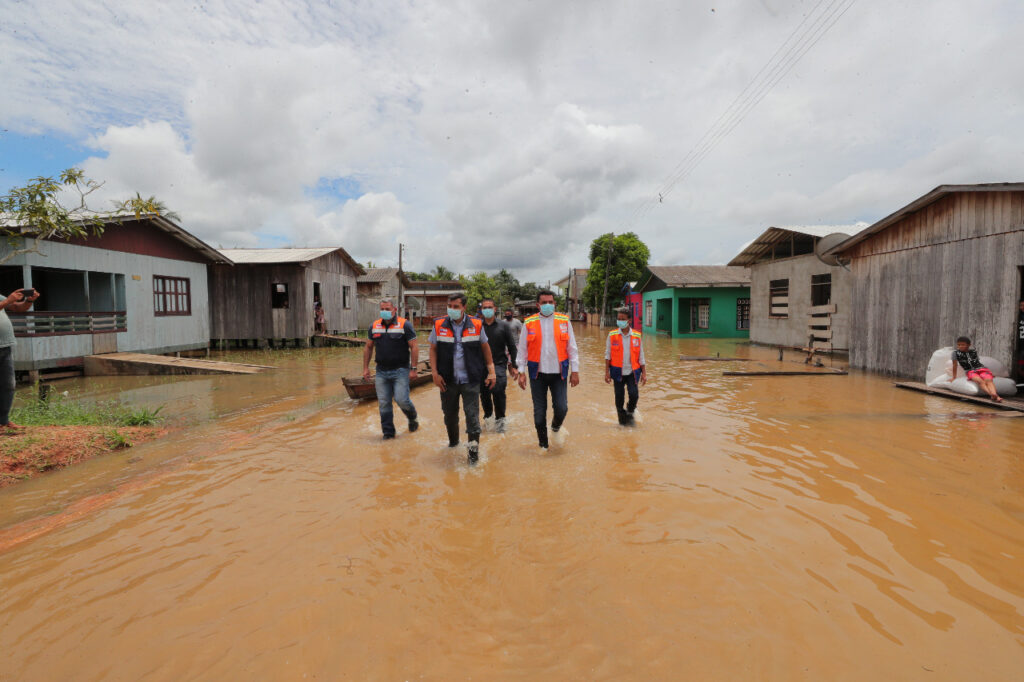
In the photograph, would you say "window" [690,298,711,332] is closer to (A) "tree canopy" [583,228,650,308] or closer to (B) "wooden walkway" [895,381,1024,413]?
(A) "tree canopy" [583,228,650,308]

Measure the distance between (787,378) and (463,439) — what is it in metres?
8.73

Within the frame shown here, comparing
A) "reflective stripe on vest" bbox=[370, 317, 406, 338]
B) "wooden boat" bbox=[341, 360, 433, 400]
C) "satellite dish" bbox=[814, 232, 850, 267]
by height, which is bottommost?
"wooden boat" bbox=[341, 360, 433, 400]

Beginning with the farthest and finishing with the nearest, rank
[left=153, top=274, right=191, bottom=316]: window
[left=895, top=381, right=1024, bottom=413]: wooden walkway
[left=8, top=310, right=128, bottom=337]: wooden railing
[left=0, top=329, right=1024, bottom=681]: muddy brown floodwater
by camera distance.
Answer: [left=153, top=274, right=191, bottom=316]: window
[left=8, top=310, right=128, bottom=337]: wooden railing
[left=895, top=381, right=1024, bottom=413]: wooden walkway
[left=0, top=329, right=1024, bottom=681]: muddy brown floodwater

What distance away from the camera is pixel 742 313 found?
1075 inches

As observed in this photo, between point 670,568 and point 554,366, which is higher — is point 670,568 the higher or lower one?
the lower one

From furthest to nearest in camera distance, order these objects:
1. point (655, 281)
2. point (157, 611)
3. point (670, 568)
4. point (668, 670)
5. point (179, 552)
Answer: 1. point (655, 281)
2. point (179, 552)
3. point (670, 568)
4. point (157, 611)
5. point (668, 670)

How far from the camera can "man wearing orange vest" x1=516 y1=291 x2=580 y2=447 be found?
5.79m

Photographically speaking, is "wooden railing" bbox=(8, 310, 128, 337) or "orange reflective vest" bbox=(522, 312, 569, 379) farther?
"wooden railing" bbox=(8, 310, 128, 337)

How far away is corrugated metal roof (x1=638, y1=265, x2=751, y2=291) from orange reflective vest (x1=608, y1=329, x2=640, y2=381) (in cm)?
2091

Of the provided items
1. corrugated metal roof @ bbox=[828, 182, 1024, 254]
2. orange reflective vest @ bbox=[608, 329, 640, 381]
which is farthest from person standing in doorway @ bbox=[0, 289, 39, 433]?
corrugated metal roof @ bbox=[828, 182, 1024, 254]

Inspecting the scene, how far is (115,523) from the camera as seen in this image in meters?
3.94

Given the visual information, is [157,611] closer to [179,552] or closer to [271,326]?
[179,552]

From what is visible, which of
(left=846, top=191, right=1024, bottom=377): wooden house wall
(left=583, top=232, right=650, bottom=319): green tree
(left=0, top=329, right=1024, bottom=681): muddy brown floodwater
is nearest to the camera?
(left=0, top=329, right=1024, bottom=681): muddy brown floodwater

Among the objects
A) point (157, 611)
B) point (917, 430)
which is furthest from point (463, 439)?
point (917, 430)
